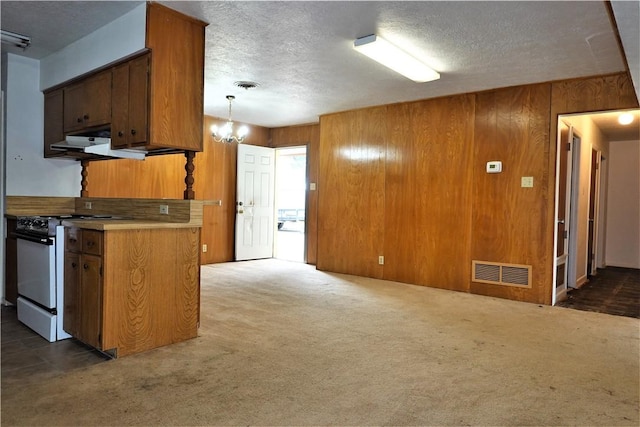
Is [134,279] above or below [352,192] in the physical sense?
below

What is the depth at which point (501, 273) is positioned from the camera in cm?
469

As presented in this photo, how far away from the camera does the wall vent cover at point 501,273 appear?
4535 millimetres

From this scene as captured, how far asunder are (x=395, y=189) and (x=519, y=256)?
68.3 inches

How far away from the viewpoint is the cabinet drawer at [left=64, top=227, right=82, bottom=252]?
2.86 metres

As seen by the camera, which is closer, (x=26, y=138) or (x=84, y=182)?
(x=26, y=138)

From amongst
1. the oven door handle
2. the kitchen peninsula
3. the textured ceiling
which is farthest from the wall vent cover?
the oven door handle

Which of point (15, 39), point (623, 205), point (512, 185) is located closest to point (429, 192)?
point (512, 185)


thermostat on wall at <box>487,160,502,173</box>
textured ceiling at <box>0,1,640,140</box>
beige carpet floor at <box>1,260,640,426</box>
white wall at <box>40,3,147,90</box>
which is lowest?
beige carpet floor at <box>1,260,640,426</box>

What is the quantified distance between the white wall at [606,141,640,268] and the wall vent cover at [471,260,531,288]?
14.3 feet

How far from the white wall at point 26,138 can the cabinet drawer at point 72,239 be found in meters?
1.57

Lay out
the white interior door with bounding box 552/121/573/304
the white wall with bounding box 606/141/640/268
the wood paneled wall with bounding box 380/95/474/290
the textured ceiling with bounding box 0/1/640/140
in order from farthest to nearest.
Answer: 1. the white wall with bounding box 606/141/640/268
2. the wood paneled wall with bounding box 380/95/474/290
3. the white interior door with bounding box 552/121/573/304
4. the textured ceiling with bounding box 0/1/640/140

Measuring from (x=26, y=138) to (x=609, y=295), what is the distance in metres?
6.75

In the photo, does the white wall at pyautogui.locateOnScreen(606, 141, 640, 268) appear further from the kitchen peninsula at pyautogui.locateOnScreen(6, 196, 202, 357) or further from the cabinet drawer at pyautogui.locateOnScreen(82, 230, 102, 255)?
the cabinet drawer at pyautogui.locateOnScreen(82, 230, 102, 255)

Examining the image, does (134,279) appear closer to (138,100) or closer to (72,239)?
(72,239)
